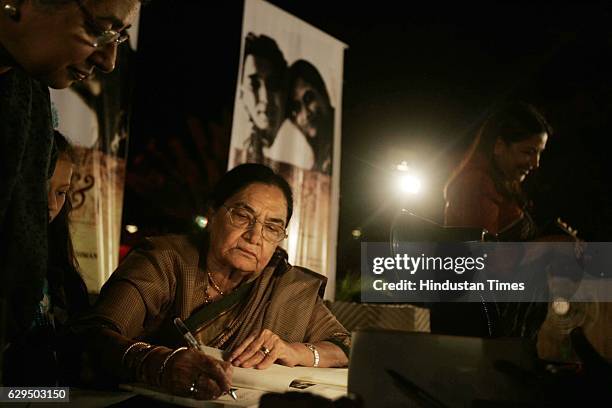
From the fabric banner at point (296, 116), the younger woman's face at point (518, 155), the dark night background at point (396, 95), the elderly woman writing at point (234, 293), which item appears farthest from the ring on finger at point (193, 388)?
the dark night background at point (396, 95)

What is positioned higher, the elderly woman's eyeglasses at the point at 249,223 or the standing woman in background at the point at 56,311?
the elderly woman's eyeglasses at the point at 249,223

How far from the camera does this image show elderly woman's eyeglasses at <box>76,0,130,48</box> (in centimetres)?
103

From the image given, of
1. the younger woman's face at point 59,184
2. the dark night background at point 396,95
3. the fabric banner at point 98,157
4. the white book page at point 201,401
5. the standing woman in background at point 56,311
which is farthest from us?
the dark night background at point 396,95

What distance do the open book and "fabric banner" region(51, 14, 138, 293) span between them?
2.65 meters

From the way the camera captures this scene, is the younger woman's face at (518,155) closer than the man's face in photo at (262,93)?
Yes

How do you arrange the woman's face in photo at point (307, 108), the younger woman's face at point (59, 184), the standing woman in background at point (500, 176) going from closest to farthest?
the younger woman's face at point (59, 184)
the standing woman in background at point (500, 176)
the woman's face in photo at point (307, 108)

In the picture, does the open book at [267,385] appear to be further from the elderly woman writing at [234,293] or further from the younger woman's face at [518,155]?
the younger woman's face at [518,155]

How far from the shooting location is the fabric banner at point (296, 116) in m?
4.78

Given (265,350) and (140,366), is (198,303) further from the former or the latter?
(140,366)

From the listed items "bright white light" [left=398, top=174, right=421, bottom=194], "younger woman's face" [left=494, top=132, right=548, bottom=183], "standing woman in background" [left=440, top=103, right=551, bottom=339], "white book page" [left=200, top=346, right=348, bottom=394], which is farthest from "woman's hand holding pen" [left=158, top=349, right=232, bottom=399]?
"bright white light" [left=398, top=174, right=421, bottom=194]

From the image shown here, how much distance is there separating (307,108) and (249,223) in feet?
11.3

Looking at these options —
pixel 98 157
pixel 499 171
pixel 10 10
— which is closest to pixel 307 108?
pixel 98 157

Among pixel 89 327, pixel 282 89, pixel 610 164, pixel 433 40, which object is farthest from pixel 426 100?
pixel 89 327

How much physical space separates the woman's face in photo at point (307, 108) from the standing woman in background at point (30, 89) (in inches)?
161
